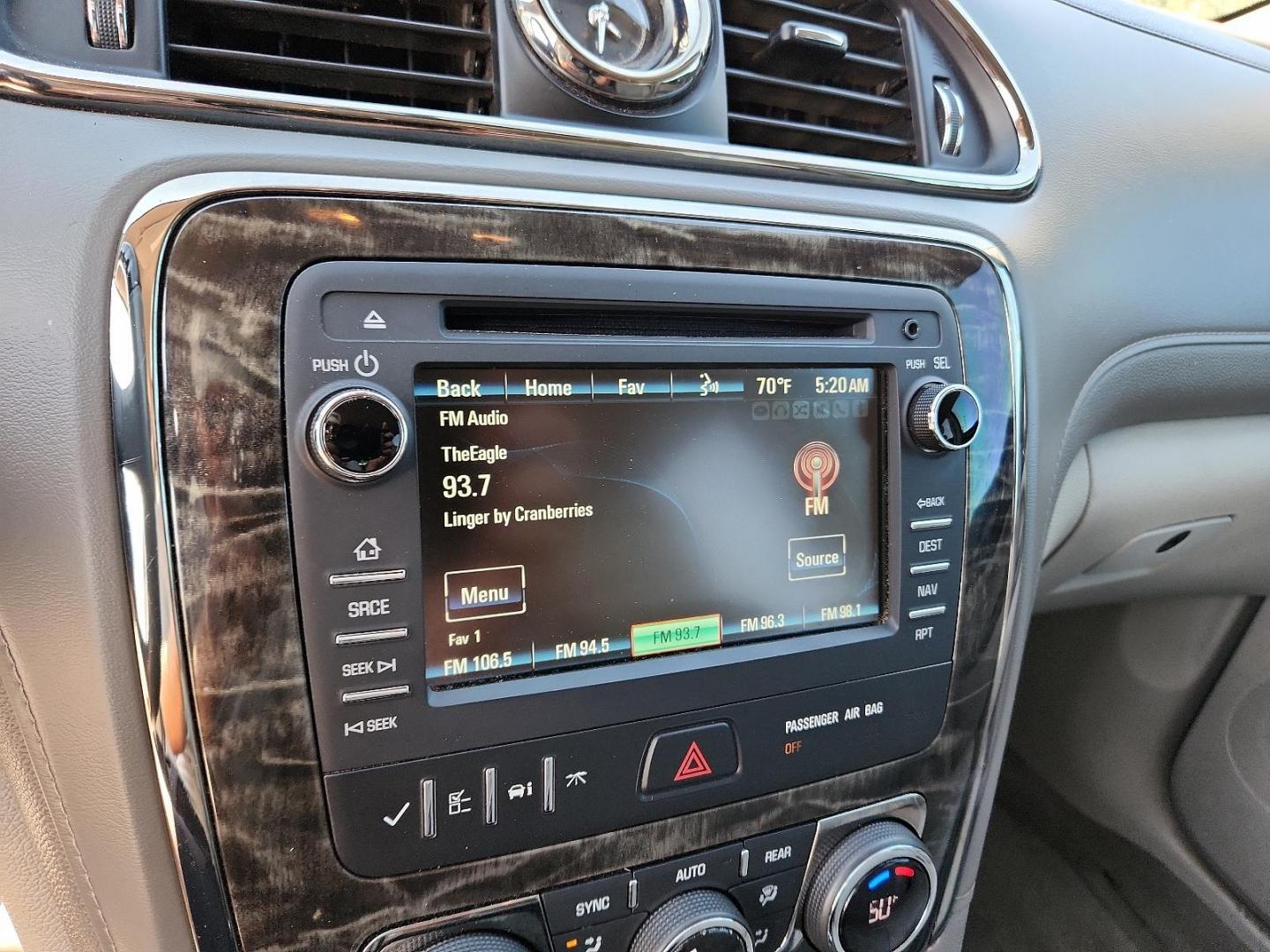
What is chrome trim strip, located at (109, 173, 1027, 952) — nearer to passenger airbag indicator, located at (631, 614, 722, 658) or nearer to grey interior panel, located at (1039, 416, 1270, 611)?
passenger airbag indicator, located at (631, 614, 722, 658)

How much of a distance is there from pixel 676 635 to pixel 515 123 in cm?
40

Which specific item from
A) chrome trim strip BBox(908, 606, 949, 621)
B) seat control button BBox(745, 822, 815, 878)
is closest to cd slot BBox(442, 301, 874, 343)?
chrome trim strip BBox(908, 606, 949, 621)

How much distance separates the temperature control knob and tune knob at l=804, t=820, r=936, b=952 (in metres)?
0.28

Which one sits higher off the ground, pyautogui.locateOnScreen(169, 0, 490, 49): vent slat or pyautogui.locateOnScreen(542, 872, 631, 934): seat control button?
pyautogui.locateOnScreen(169, 0, 490, 49): vent slat

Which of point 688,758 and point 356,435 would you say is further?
point 688,758

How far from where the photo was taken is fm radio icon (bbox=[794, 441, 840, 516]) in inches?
27.4

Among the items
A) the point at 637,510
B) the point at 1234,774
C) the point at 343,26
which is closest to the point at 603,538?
the point at 637,510

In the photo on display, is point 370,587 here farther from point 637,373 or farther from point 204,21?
point 204,21

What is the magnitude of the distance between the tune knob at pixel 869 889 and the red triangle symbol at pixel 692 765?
0.18m

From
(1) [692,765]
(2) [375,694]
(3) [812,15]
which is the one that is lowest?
(1) [692,765]

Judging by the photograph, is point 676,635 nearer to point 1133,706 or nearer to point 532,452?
point 532,452

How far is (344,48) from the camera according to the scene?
0.62 m

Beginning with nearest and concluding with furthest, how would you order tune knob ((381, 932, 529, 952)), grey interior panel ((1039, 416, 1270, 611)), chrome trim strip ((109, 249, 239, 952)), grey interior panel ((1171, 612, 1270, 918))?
1. chrome trim strip ((109, 249, 239, 952))
2. tune knob ((381, 932, 529, 952))
3. grey interior panel ((1039, 416, 1270, 611))
4. grey interior panel ((1171, 612, 1270, 918))

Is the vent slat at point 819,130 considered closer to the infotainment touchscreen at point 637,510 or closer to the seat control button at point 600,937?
the infotainment touchscreen at point 637,510
